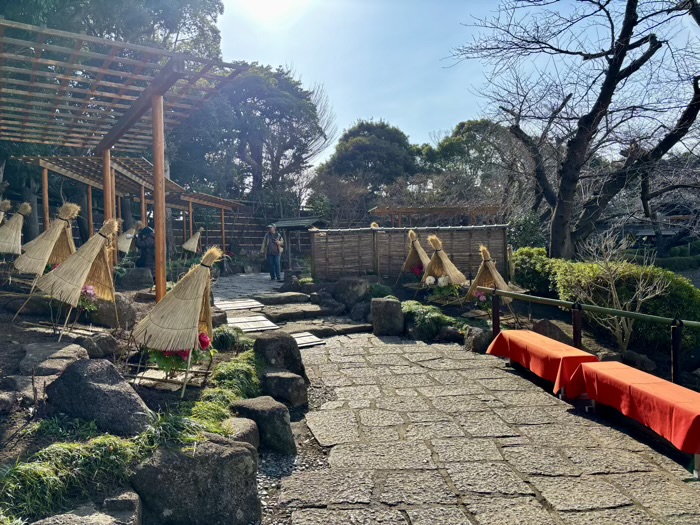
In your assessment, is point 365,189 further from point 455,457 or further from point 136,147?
point 455,457

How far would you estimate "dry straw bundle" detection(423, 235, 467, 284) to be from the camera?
9883 mm

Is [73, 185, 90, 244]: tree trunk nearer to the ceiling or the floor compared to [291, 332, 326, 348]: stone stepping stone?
nearer to the ceiling

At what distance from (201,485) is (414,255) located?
29.6 ft

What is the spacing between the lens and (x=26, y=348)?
170 inches

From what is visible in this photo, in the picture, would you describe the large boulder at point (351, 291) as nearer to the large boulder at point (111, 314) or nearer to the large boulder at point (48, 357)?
the large boulder at point (111, 314)

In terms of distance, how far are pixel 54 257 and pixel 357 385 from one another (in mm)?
4028

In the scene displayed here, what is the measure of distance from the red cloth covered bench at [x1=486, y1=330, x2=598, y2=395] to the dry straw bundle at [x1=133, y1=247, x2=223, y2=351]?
3207 millimetres

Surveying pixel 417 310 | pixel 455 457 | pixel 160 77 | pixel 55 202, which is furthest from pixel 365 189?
pixel 455 457

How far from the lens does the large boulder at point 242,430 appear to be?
3238 mm

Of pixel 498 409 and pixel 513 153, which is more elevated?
pixel 513 153

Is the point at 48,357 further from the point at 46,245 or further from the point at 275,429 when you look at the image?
the point at 46,245

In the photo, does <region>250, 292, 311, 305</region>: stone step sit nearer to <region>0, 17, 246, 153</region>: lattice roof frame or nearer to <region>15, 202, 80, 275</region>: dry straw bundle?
<region>0, 17, 246, 153</region>: lattice roof frame

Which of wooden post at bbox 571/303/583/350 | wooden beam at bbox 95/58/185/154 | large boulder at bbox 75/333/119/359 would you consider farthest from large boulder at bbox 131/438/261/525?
wooden post at bbox 571/303/583/350

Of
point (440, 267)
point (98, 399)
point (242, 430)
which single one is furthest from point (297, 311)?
point (98, 399)
